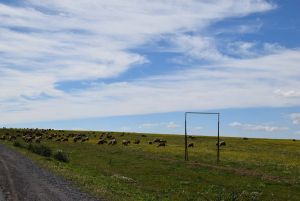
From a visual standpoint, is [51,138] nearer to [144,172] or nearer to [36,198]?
[144,172]

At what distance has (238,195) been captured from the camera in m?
29.8

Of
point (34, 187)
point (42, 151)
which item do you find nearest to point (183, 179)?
point (34, 187)

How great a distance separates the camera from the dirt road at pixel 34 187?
72.6ft

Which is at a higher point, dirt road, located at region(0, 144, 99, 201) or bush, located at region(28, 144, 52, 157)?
bush, located at region(28, 144, 52, 157)

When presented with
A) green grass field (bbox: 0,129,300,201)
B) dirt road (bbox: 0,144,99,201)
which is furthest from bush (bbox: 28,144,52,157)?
dirt road (bbox: 0,144,99,201)

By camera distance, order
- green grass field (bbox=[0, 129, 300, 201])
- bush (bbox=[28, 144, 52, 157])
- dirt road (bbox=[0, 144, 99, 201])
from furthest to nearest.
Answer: bush (bbox=[28, 144, 52, 157]), green grass field (bbox=[0, 129, 300, 201]), dirt road (bbox=[0, 144, 99, 201])

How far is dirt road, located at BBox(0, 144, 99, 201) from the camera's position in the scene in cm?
2212

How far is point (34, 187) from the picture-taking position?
25.5 meters

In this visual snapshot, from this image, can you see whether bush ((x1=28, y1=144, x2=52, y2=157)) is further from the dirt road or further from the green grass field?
the dirt road

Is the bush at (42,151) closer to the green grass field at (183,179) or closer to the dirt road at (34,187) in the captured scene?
the green grass field at (183,179)

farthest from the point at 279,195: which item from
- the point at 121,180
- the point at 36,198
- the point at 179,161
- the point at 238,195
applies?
the point at 179,161

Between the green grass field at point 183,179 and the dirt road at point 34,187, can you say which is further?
the green grass field at point 183,179

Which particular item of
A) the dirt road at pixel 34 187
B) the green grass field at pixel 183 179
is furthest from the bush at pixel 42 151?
the dirt road at pixel 34 187

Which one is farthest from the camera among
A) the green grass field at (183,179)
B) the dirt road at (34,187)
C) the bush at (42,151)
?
the bush at (42,151)
